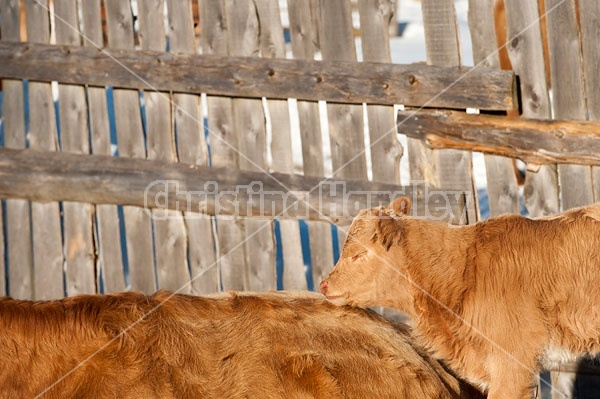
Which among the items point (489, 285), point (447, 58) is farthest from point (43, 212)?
point (489, 285)

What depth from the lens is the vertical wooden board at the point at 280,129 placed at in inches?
246

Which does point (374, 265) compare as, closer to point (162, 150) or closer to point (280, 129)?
point (280, 129)

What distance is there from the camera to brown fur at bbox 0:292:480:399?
133 inches

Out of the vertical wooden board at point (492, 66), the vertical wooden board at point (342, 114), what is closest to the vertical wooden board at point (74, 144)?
the vertical wooden board at point (342, 114)

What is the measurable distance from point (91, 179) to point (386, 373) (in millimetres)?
3420

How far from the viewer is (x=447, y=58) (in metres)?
5.86

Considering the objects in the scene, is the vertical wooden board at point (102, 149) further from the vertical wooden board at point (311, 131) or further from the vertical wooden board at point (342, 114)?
the vertical wooden board at point (342, 114)

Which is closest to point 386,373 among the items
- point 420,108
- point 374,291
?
point 374,291

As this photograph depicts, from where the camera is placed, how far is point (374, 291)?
4.69 m

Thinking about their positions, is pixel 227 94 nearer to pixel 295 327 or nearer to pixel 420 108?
pixel 420 108

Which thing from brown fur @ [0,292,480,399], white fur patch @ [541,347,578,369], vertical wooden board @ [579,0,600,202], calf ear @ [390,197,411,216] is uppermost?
vertical wooden board @ [579,0,600,202]

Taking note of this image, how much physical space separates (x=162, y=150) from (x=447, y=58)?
7.48ft

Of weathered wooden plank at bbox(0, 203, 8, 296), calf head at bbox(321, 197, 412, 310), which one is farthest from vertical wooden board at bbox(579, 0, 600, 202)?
weathered wooden plank at bbox(0, 203, 8, 296)

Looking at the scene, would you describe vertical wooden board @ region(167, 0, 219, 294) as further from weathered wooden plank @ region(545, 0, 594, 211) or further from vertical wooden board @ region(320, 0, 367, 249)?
weathered wooden plank @ region(545, 0, 594, 211)
